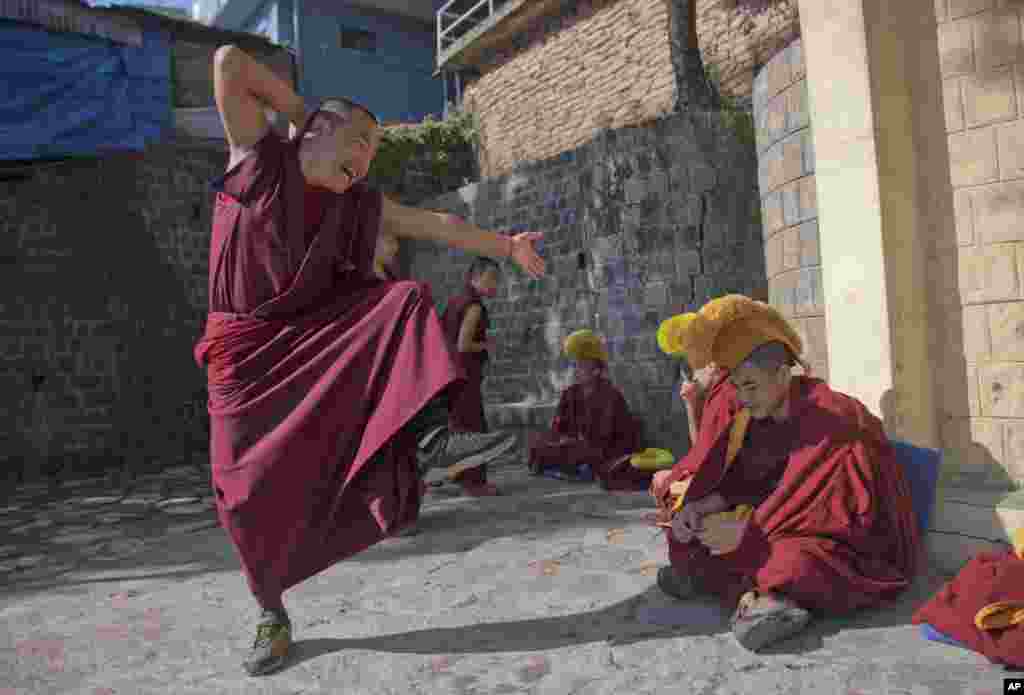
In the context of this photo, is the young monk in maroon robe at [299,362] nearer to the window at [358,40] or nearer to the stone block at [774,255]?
the stone block at [774,255]

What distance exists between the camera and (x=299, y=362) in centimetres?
252

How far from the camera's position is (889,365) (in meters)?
3.13

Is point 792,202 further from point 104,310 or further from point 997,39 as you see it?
point 104,310

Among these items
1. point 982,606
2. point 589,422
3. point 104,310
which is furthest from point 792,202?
point 104,310

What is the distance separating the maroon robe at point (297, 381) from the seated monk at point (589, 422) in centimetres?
363

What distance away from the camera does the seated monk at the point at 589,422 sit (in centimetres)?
610

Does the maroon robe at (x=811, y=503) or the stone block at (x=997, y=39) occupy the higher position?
the stone block at (x=997, y=39)

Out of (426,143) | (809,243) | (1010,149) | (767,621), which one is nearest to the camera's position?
(767,621)

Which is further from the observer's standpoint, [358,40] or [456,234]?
[358,40]

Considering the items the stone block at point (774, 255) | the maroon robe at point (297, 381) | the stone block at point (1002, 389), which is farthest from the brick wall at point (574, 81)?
the maroon robe at point (297, 381)

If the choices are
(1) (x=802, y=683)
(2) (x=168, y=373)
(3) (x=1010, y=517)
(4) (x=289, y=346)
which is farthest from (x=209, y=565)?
(2) (x=168, y=373)

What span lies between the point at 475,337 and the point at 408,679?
3380 mm

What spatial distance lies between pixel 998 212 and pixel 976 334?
1.58ft

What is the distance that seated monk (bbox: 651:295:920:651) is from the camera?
7.67ft
